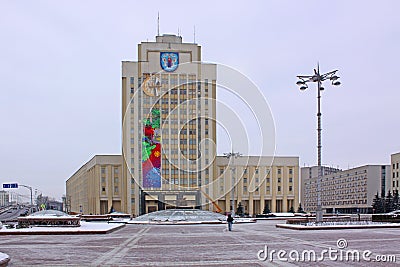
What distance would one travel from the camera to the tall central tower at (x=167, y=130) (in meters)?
85.1

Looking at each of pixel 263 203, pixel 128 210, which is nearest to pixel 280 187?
pixel 263 203

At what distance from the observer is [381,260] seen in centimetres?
1246

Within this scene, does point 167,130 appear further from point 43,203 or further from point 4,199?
point 4,199

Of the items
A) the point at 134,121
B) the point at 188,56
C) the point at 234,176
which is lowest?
the point at 234,176

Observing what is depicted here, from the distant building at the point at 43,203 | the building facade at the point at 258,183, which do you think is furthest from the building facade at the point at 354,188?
the distant building at the point at 43,203

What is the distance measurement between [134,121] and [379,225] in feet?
210

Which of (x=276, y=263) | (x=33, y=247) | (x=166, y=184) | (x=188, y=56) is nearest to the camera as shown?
(x=276, y=263)

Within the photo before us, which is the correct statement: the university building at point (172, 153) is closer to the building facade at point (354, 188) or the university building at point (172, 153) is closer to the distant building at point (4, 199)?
the building facade at point (354, 188)

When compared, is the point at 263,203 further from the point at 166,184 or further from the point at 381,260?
the point at 381,260

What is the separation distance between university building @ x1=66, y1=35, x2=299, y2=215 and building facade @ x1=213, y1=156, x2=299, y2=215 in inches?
7.5

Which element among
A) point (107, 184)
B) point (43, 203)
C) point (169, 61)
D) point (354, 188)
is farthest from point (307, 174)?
point (43, 203)

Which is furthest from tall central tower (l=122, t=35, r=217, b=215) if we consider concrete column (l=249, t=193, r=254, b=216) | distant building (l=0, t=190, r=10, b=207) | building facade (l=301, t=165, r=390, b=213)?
distant building (l=0, t=190, r=10, b=207)

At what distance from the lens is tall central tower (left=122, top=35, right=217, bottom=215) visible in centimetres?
8512

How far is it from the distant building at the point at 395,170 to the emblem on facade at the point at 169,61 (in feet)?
153
